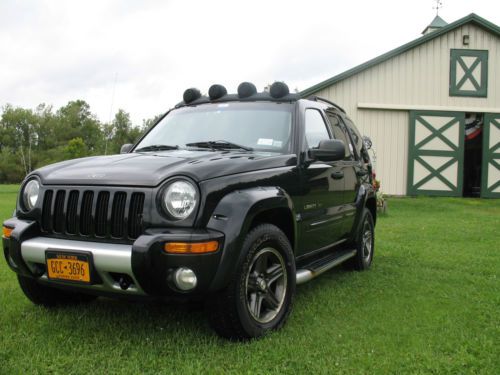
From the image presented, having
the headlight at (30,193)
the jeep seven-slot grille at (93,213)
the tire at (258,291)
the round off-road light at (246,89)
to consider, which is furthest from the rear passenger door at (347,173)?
the headlight at (30,193)

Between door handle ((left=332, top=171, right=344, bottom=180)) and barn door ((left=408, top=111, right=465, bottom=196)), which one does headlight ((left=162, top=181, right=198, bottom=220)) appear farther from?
barn door ((left=408, top=111, right=465, bottom=196))

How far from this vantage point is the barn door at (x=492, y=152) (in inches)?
583

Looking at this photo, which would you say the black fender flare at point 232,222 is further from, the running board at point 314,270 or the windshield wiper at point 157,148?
the windshield wiper at point 157,148

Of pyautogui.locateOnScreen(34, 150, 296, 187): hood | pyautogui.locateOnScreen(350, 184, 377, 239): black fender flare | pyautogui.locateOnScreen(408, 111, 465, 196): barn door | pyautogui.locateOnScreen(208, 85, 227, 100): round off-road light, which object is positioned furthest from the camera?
pyautogui.locateOnScreen(408, 111, 465, 196): barn door

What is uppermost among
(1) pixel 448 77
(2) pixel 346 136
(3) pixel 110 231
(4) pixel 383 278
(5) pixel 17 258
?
(1) pixel 448 77

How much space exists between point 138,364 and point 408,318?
2.03 meters

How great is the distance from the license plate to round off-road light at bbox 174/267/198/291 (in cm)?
52

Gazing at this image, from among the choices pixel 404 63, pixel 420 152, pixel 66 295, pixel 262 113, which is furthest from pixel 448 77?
pixel 66 295

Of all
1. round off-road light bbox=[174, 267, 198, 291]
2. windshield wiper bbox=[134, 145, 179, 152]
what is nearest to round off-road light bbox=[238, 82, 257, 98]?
windshield wiper bbox=[134, 145, 179, 152]

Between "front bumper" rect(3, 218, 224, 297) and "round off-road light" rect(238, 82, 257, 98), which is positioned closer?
"front bumper" rect(3, 218, 224, 297)

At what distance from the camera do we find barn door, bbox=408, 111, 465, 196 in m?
14.6

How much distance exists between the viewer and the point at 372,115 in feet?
48.5

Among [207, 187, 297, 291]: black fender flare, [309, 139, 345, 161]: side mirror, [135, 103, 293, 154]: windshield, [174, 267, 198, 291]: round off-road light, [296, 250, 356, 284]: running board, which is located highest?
[135, 103, 293, 154]: windshield

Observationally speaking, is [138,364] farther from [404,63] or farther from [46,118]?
[46,118]
